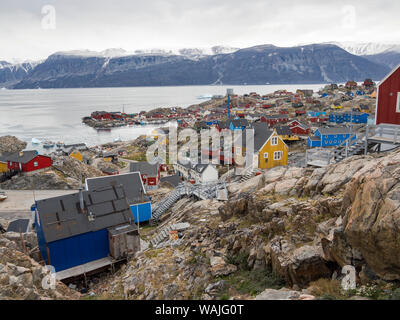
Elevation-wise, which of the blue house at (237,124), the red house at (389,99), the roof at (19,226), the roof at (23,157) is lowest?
the roof at (19,226)

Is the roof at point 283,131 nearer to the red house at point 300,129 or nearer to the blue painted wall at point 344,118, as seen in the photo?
the red house at point 300,129

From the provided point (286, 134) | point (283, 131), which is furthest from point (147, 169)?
point (286, 134)

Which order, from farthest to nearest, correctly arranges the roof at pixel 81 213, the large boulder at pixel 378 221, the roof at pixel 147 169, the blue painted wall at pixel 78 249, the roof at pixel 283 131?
the roof at pixel 283 131 → the roof at pixel 147 169 → the roof at pixel 81 213 → the blue painted wall at pixel 78 249 → the large boulder at pixel 378 221

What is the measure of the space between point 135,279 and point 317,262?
8.50 metres

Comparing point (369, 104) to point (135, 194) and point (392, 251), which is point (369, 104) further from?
point (392, 251)

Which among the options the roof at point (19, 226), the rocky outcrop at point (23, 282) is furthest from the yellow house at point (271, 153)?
the rocky outcrop at point (23, 282)

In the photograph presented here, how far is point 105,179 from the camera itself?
77.8 feet

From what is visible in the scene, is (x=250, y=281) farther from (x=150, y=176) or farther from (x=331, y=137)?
(x=331, y=137)

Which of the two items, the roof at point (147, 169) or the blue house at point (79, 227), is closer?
the blue house at point (79, 227)

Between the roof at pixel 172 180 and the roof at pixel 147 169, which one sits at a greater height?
the roof at pixel 147 169

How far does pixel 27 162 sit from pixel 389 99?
4403 centimetres

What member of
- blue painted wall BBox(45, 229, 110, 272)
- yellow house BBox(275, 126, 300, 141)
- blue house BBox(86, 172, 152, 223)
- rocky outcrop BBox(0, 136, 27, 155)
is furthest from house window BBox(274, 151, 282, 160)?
rocky outcrop BBox(0, 136, 27, 155)

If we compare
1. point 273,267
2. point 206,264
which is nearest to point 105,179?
point 206,264

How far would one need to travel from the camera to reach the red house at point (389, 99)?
17016mm
